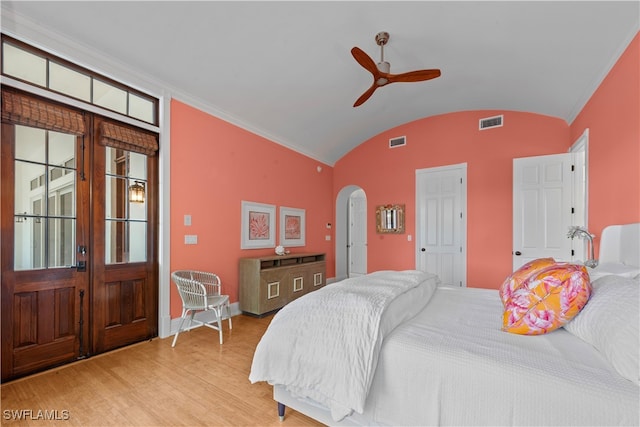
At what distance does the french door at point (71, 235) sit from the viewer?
2236mm

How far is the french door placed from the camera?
2.24 metres

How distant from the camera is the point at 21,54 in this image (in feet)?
7.56

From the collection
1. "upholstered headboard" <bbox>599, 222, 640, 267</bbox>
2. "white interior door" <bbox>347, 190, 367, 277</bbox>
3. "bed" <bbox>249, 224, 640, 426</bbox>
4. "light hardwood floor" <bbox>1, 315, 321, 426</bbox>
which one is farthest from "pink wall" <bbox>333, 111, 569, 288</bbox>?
"light hardwood floor" <bbox>1, 315, 321, 426</bbox>

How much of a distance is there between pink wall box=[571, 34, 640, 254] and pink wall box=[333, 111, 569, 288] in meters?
1.12

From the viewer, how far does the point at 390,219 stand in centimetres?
545

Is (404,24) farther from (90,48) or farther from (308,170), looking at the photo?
(308,170)

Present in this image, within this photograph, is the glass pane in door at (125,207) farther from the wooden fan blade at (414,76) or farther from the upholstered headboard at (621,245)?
the upholstered headboard at (621,245)

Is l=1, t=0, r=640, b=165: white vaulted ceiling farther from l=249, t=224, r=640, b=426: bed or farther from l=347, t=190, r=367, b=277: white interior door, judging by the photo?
l=347, t=190, r=367, b=277: white interior door

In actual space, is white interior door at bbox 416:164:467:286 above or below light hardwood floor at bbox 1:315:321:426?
above

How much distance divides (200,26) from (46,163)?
1760 millimetres

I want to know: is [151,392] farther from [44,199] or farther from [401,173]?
[401,173]

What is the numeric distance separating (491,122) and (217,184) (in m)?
4.33

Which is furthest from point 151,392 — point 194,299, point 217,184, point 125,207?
point 217,184

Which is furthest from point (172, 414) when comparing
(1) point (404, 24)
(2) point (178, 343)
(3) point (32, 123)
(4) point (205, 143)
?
(1) point (404, 24)
